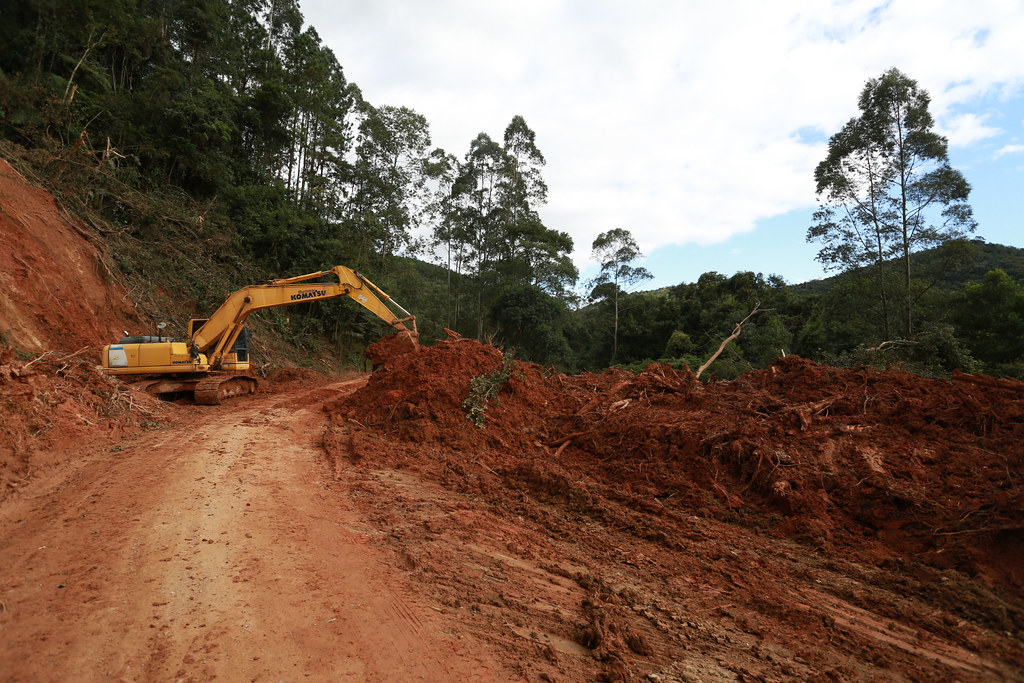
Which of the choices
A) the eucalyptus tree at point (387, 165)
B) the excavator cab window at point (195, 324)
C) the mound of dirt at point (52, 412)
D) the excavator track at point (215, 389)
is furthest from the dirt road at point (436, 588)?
the eucalyptus tree at point (387, 165)

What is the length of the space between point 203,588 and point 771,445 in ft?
20.0

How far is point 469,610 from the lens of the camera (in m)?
3.16

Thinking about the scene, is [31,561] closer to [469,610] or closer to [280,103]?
[469,610]

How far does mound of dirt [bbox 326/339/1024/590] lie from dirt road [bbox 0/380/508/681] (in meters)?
2.39

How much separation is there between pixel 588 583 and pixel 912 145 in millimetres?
21079

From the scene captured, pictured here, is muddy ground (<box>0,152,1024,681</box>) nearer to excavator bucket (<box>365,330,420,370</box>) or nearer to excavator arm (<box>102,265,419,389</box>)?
excavator arm (<box>102,265,419,389</box>)

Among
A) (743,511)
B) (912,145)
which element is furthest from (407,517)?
(912,145)

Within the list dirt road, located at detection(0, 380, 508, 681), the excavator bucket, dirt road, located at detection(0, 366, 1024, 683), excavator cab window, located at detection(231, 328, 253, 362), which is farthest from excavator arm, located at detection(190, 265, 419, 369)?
dirt road, located at detection(0, 380, 508, 681)

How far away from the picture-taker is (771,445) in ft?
19.3

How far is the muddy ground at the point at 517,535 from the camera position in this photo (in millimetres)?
2746

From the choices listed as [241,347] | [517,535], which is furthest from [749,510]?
[241,347]

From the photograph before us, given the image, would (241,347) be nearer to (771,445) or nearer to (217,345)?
(217,345)

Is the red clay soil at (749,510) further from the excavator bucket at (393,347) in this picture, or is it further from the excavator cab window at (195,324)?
the excavator cab window at (195,324)

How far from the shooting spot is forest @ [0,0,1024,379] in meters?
14.7
